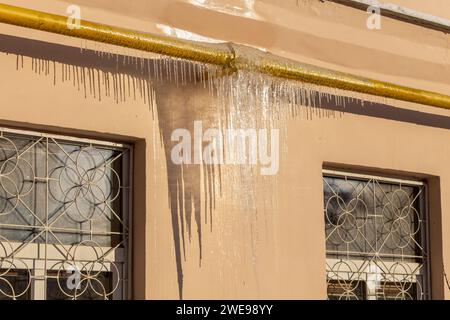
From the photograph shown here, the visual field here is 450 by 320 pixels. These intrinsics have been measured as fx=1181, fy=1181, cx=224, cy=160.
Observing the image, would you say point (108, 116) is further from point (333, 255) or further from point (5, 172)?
point (333, 255)

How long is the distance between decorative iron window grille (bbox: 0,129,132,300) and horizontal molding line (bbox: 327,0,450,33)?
A: 2.01 metres

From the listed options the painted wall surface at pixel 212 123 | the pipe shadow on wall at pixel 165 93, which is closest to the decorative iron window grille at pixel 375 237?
the painted wall surface at pixel 212 123

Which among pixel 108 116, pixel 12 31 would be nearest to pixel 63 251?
pixel 108 116

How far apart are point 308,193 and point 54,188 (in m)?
1.70

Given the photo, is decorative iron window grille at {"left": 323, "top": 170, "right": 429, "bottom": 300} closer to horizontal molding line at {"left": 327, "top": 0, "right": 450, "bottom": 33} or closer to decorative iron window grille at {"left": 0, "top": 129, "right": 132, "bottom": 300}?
horizontal molding line at {"left": 327, "top": 0, "right": 450, "bottom": 33}

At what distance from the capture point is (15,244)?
6117 millimetres

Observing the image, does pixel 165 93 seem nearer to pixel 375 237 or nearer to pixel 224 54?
pixel 224 54

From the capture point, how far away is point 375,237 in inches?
304

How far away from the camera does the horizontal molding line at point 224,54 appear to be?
5992mm

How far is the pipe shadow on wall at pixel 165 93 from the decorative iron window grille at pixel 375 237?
1.08 metres

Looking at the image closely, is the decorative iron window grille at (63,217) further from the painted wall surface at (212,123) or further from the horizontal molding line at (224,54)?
the horizontal molding line at (224,54)

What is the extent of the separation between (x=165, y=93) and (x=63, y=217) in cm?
94

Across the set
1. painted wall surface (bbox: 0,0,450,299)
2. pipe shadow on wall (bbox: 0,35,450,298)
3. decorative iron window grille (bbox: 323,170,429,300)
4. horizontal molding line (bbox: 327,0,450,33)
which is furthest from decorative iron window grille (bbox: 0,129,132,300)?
horizontal molding line (bbox: 327,0,450,33)
